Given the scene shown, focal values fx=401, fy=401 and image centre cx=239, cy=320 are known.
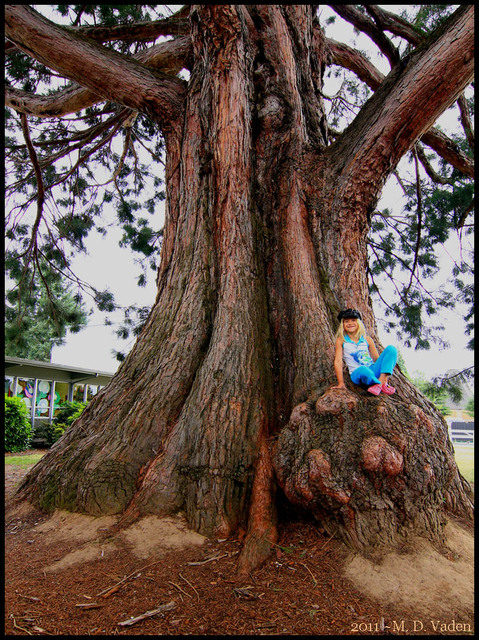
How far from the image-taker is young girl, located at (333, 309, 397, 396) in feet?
8.81

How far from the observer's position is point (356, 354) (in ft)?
9.46

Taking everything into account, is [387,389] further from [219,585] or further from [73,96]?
[73,96]

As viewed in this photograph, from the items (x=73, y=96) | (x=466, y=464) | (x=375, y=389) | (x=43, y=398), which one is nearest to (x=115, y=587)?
(x=375, y=389)

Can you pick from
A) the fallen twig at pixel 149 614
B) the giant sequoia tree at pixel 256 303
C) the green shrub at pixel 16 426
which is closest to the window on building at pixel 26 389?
the green shrub at pixel 16 426

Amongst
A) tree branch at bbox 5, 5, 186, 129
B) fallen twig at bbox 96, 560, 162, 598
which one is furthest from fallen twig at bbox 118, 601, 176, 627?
tree branch at bbox 5, 5, 186, 129

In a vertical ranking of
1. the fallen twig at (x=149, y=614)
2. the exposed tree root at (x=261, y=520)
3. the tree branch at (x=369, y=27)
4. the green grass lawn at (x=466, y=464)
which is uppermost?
the tree branch at (x=369, y=27)

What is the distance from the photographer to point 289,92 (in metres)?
4.24

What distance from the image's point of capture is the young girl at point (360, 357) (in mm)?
2686

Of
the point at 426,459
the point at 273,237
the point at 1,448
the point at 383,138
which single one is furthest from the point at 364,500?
the point at 383,138

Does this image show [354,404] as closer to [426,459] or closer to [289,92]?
[426,459]

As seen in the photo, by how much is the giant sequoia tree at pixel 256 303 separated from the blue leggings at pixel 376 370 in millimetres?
94

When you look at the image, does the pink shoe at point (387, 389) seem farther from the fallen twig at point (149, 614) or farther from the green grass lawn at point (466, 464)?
the green grass lawn at point (466, 464)

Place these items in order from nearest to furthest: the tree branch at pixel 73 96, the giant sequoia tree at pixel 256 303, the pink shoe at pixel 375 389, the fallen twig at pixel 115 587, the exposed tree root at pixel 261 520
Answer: the fallen twig at pixel 115 587 → the exposed tree root at pixel 261 520 → the giant sequoia tree at pixel 256 303 → the pink shoe at pixel 375 389 → the tree branch at pixel 73 96

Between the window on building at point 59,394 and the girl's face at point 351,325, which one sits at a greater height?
the girl's face at point 351,325
